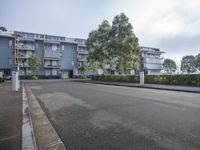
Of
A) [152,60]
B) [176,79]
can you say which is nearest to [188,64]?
[152,60]

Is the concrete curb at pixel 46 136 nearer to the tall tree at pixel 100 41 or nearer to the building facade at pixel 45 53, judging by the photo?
the tall tree at pixel 100 41

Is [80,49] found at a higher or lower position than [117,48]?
higher

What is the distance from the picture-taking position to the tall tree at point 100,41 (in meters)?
30.2

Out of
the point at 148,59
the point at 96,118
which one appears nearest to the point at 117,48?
the point at 96,118

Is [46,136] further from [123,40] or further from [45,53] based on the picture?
[45,53]

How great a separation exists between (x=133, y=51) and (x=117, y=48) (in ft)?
9.53

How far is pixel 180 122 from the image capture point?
4441 mm

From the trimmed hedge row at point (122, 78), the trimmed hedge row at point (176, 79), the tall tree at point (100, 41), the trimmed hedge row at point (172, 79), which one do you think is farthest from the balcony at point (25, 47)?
the trimmed hedge row at point (176, 79)

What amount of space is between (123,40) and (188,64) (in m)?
50.2

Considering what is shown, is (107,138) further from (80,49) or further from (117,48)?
(80,49)

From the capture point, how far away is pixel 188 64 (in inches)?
2537

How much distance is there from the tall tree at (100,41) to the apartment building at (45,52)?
20.4m

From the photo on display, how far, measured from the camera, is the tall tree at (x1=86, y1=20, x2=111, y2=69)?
30.2 m

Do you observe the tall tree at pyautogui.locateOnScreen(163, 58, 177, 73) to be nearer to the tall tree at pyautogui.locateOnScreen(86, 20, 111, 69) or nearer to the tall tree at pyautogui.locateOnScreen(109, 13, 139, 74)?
the tall tree at pyautogui.locateOnScreen(86, 20, 111, 69)
